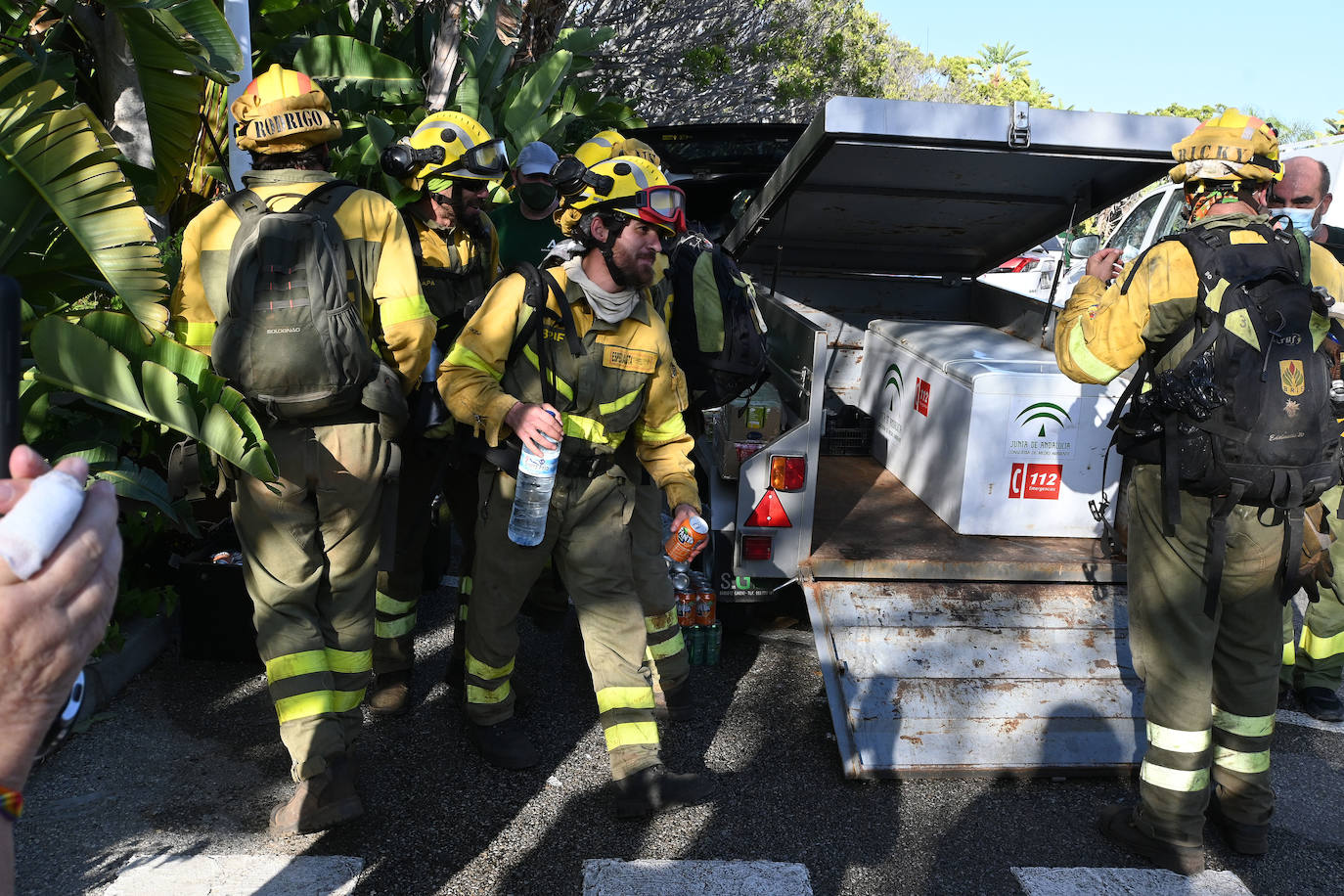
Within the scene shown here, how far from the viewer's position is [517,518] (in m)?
3.39

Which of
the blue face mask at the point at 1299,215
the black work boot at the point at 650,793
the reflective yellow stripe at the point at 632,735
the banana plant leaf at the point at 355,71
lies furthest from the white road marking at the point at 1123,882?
the banana plant leaf at the point at 355,71

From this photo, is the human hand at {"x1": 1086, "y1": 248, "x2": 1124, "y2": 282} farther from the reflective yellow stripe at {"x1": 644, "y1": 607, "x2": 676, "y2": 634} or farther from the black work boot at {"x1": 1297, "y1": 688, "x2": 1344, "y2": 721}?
the black work boot at {"x1": 1297, "y1": 688, "x2": 1344, "y2": 721}

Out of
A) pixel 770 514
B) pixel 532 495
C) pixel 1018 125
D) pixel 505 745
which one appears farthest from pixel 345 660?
pixel 1018 125

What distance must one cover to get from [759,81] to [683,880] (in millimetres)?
19791

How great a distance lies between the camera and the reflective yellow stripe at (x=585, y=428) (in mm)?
3475

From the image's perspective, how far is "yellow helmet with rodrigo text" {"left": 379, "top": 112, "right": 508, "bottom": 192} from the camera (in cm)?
406

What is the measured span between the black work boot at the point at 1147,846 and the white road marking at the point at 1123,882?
3 cm

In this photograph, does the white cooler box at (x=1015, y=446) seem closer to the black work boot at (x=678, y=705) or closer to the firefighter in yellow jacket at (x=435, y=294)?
the black work boot at (x=678, y=705)

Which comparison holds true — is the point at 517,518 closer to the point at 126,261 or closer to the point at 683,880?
the point at 683,880

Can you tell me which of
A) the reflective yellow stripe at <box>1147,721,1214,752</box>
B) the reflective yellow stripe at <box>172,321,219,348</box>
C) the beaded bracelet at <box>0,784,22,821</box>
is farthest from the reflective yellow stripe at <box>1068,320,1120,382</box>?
the beaded bracelet at <box>0,784,22,821</box>

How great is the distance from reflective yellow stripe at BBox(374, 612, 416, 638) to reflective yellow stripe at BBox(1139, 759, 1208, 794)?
9.14ft

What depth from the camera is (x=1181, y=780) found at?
3379mm

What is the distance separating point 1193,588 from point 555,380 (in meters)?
2.12

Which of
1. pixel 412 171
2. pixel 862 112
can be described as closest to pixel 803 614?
pixel 862 112
